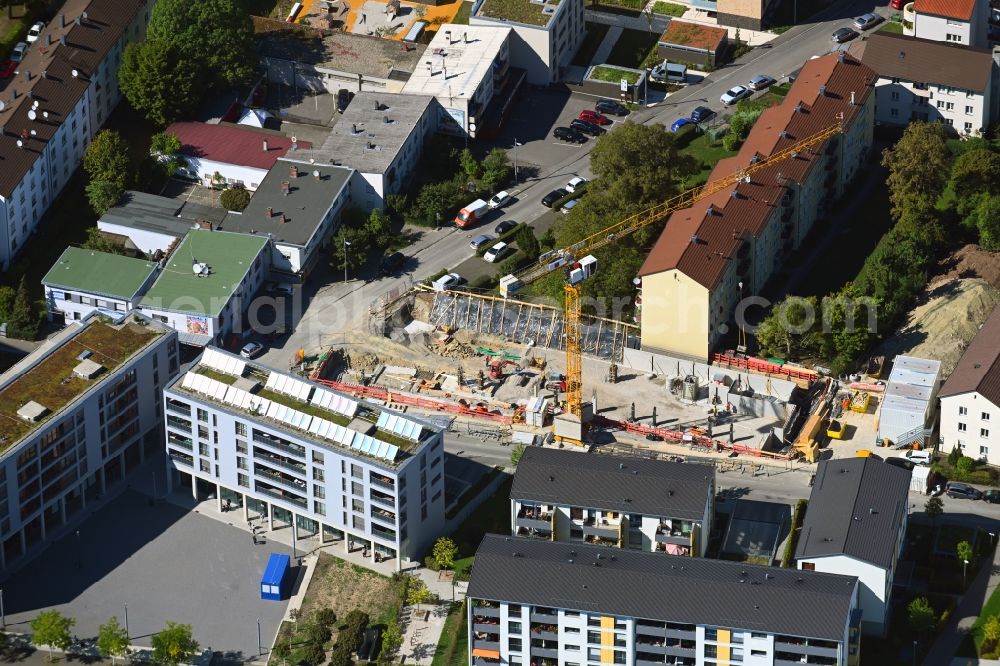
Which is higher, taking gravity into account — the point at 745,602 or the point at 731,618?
the point at 745,602

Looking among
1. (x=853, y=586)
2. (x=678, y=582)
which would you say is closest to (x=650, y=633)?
(x=678, y=582)

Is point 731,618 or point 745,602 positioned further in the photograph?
point 745,602

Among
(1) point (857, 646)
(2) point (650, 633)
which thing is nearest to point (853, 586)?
(1) point (857, 646)

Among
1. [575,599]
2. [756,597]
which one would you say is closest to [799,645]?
[756,597]

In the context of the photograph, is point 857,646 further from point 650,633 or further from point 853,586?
point 650,633

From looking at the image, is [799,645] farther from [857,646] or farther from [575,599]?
[575,599]

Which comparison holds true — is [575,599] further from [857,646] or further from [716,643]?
[857,646]
